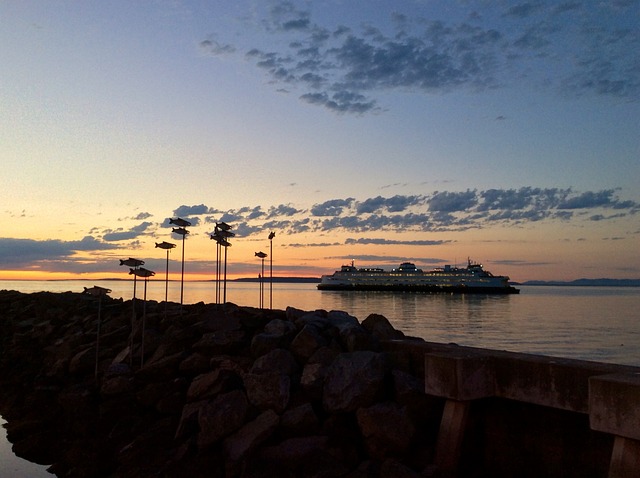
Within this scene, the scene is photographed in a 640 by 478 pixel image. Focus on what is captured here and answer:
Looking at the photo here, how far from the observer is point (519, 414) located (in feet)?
30.1

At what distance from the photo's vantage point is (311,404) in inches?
419

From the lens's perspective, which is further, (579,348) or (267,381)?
(579,348)

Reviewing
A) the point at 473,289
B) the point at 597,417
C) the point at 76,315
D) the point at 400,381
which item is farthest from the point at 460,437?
the point at 473,289

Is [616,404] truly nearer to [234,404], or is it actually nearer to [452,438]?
[452,438]

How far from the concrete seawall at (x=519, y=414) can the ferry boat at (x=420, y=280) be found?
134793 mm

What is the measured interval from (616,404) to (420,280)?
144 metres

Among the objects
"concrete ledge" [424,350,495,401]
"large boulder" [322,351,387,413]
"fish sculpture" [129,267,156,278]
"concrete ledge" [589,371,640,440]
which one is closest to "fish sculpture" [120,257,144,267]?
"fish sculpture" [129,267,156,278]

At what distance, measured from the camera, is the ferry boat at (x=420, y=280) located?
140750 mm

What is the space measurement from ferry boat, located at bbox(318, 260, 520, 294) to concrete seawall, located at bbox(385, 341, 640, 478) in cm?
13479

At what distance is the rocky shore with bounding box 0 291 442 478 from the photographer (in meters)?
9.51

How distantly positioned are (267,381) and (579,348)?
107 ft

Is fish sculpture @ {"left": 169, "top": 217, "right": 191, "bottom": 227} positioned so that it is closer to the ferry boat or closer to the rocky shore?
the rocky shore

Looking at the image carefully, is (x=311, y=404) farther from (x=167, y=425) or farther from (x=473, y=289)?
(x=473, y=289)

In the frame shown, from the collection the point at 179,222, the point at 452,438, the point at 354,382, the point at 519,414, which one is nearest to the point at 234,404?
the point at 354,382
